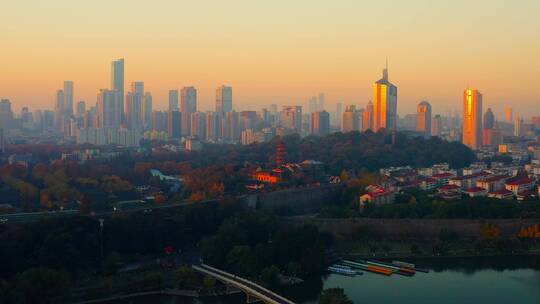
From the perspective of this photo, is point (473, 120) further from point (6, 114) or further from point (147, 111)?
Result: point (6, 114)

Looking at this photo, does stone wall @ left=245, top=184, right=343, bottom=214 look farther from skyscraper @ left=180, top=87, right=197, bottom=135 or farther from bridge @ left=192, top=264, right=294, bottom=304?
skyscraper @ left=180, top=87, right=197, bottom=135

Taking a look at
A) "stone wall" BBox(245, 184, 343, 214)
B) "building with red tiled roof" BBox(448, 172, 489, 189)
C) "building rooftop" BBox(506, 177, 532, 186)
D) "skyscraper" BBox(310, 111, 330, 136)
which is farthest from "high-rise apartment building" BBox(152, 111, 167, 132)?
"building rooftop" BBox(506, 177, 532, 186)

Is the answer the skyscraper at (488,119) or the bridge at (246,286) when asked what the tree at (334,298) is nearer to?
the bridge at (246,286)

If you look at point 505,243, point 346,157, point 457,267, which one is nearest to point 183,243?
point 457,267

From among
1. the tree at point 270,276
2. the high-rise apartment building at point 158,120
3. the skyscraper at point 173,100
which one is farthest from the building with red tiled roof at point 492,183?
the skyscraper at point 173,100

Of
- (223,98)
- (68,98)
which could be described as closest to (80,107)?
(68,98)

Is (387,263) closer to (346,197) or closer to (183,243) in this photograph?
(183,243)
